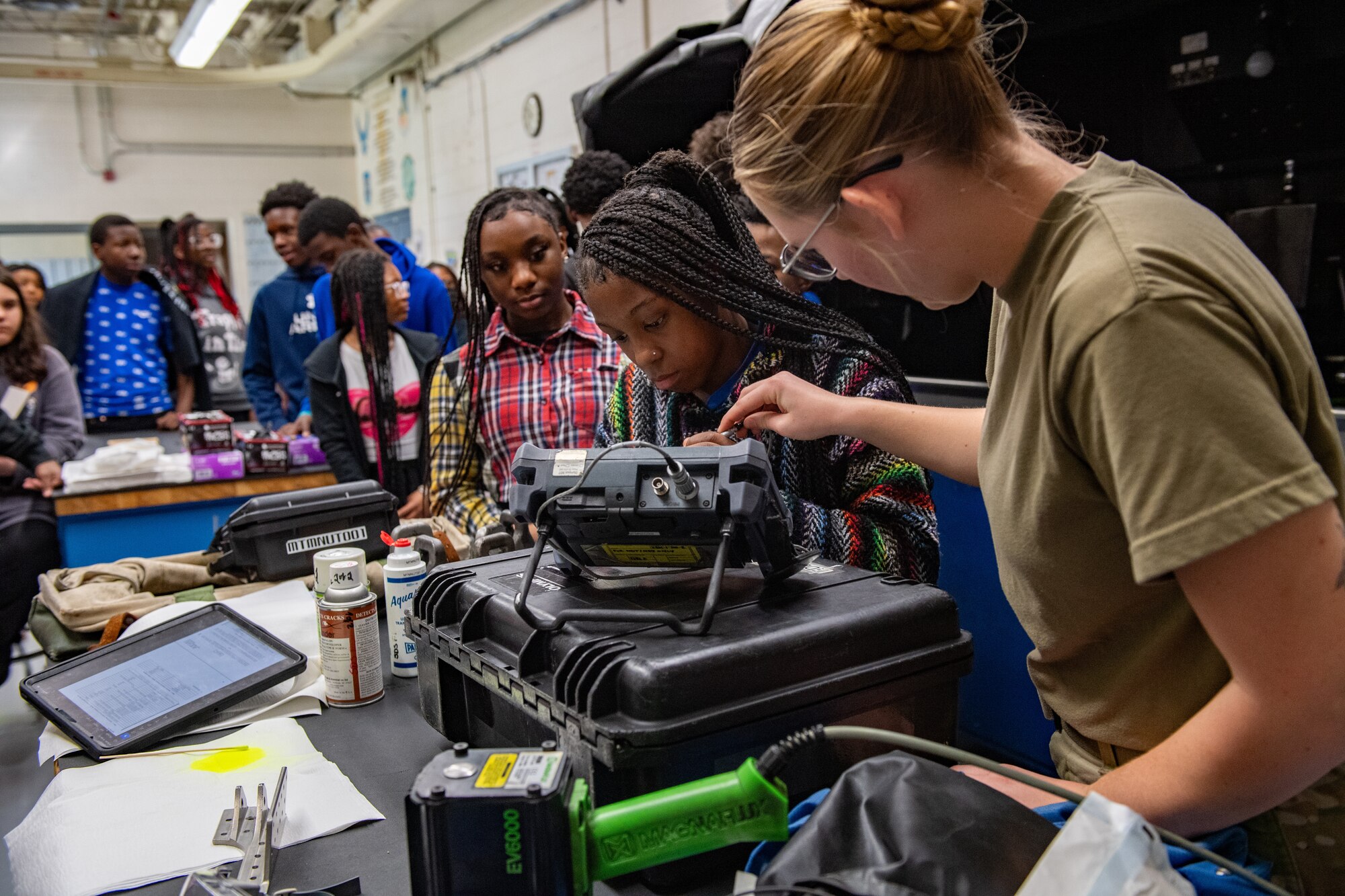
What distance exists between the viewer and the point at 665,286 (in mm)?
1428

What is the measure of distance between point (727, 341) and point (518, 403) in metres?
0.83

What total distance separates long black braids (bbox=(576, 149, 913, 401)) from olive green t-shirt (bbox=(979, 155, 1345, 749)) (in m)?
0.58

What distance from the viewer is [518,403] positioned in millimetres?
2186

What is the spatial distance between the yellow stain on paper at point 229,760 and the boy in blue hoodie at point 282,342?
3063 mm

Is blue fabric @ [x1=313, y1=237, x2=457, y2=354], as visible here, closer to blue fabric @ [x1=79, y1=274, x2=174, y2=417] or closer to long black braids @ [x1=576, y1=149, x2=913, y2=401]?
blue fabric @ [x1=79, y1=274, x2=174, y2=417]

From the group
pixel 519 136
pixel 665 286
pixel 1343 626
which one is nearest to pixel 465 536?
pixel 665 286

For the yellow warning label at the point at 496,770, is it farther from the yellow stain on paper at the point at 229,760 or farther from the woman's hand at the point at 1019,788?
the yellow stain on paper at the point at 229,760

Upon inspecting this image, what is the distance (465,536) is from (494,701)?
792 millimetres

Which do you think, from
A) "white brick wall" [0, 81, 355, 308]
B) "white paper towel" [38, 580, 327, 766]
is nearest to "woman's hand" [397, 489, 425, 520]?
"white paper towel" [38, 580, 327, 766]

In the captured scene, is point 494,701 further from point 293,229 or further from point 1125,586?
point 293,229

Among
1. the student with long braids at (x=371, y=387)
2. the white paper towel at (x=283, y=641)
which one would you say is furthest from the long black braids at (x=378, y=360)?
the white paper towel at (x=283, y=641)

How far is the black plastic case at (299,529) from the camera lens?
1.68 m

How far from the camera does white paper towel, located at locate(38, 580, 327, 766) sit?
1.17m

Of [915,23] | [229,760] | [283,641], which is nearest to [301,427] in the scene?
[283,641]
